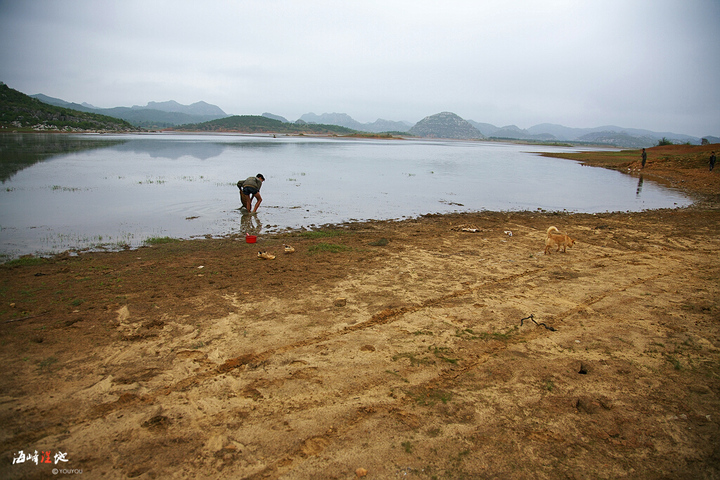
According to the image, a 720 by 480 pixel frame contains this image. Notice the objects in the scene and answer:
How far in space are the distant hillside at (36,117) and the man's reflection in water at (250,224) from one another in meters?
81.5

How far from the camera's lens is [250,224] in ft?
44.1

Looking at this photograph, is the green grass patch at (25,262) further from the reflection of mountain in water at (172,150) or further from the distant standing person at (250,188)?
the reflection of mountain in water at (172,150)

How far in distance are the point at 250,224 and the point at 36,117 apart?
92.7 m

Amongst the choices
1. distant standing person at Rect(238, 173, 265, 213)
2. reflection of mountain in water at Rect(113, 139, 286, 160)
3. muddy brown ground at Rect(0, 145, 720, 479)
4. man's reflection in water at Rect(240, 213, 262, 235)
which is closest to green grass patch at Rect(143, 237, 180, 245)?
man's reflection in water at Rect(240, 213, 262, 235)

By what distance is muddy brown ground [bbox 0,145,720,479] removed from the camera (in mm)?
3162

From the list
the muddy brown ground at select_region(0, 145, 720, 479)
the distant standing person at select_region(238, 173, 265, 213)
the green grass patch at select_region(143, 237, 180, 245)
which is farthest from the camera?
the distant standing person at select_region(238, 173, 265, 213)

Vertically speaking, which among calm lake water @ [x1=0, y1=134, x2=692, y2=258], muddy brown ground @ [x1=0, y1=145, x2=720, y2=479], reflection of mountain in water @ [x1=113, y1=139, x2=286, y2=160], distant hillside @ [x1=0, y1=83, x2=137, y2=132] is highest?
distant hillside @ [x1=0, y1=83, x2=137, y2=132]

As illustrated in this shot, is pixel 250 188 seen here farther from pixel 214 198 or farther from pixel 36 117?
pixel 36 117

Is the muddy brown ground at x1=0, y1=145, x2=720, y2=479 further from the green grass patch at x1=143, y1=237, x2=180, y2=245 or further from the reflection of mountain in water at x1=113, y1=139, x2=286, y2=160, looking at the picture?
the reflection of mountain in water at x1=113, y1=139, x2=286, y2=160

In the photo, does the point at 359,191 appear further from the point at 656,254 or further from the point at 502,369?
the point at 502,369

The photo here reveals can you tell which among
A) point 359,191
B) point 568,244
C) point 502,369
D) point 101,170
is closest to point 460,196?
point 359,191

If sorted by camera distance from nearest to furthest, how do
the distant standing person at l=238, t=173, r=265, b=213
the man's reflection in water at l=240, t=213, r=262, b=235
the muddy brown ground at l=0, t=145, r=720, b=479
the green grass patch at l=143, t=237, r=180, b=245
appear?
the muddy brown ground at l=0, t=145, r=720, b=479 < the green grass patch at l=143, t=237, r=180, b=245 < the man's reflection in water at l=240, t=213, r=262, b=235 < the distant standing person at l=238, t=173, r=265, b=213

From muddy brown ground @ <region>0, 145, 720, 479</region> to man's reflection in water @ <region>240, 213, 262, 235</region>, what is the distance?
4.08m

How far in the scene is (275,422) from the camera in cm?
350
